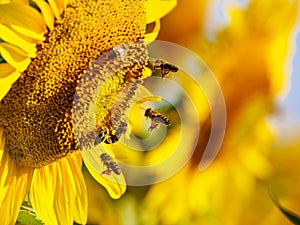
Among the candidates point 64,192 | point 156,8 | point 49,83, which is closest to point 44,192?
point 64,192

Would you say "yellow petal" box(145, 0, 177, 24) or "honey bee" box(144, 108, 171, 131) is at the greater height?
"yellow petal" box(145, 0, 177, 24)

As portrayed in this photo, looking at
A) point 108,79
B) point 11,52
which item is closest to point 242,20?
point 108,79

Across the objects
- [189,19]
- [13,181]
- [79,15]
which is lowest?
[13,181]

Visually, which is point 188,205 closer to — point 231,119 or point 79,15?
point 231,119

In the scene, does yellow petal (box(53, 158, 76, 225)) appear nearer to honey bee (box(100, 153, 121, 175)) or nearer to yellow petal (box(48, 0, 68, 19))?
honey bee (box(100, 153, 121, 175))

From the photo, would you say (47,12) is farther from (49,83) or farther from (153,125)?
(153,125)

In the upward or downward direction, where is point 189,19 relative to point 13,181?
upward

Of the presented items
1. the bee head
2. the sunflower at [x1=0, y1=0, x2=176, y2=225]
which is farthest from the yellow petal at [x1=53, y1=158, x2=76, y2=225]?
the bee head

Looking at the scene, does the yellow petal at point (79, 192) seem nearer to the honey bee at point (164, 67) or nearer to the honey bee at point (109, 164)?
the honey bee at point (109, 164)
